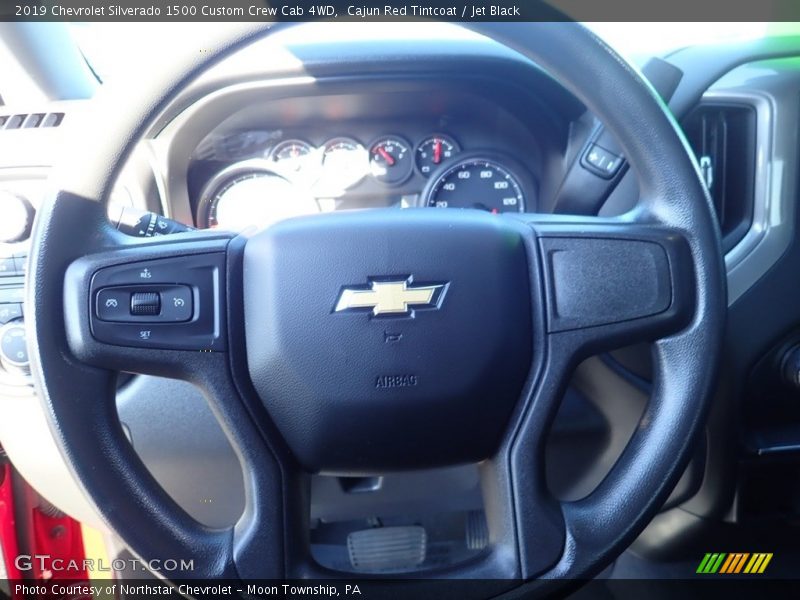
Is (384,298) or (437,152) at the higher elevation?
(437,152)

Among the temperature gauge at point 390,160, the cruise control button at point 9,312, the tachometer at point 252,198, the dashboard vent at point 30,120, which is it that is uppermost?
the dashboard vent at point 30,120

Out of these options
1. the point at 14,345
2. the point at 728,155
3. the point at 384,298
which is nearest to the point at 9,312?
the point at 14,345

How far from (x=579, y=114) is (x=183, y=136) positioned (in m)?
0.67

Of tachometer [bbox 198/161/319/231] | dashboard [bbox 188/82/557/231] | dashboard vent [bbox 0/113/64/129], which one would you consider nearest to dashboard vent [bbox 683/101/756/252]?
dashboard [bbox 188/82/557/231]

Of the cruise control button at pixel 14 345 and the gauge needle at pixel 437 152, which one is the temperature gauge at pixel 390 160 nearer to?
the gauge needle at pixel 437 152

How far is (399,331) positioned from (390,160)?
0.62 metres

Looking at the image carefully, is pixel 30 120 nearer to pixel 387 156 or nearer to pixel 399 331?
pixel 387 156

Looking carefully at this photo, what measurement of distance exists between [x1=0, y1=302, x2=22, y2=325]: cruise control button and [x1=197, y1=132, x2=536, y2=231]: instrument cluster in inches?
15.3

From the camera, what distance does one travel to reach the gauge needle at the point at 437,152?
4.65 feet

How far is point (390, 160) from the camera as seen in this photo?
54.8 inches

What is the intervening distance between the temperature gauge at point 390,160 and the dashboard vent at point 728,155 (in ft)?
1.58

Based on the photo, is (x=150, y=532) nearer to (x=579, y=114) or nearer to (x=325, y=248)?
(x=325, y=248)

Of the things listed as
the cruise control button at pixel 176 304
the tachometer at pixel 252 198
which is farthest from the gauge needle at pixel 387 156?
the cruise control button at pixel 176 304

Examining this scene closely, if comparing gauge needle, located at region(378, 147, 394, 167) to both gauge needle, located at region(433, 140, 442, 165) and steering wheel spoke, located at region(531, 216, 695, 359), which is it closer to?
gauge needle, located at region(433, 140, 442, 165)
